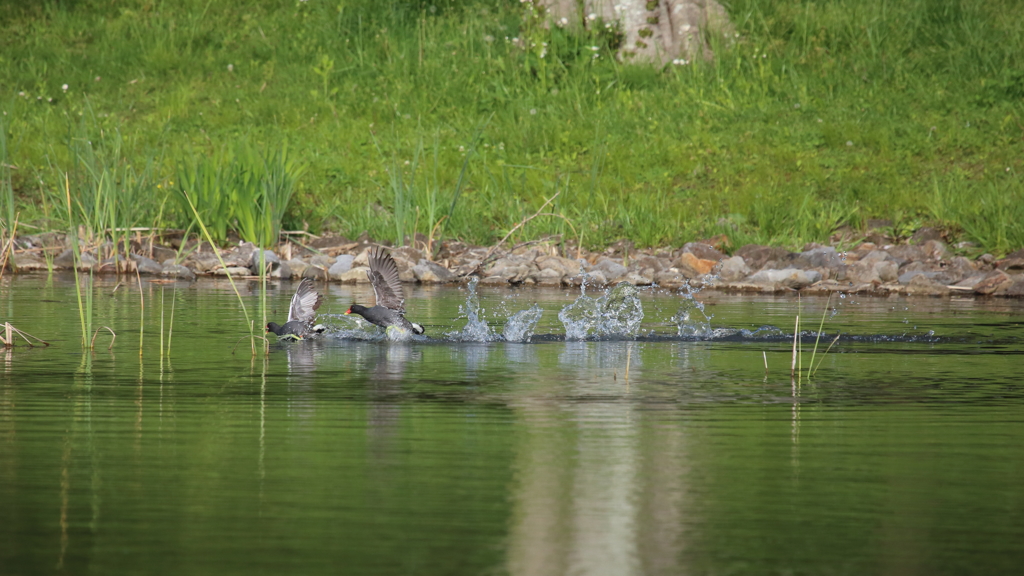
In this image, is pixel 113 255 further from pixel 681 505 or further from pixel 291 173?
pixel 681 505

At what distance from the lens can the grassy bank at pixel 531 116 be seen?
1595 centimetres

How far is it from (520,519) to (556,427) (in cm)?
167

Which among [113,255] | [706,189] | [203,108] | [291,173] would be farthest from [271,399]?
[203,108]

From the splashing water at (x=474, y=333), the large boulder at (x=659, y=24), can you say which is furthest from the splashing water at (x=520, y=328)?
the large boulder at (x=659, y=24)

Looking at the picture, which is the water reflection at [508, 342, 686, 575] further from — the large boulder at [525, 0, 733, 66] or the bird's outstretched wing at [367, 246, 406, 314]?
the large boulder at [525, 0, 733, 66]

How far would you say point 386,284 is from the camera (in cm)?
1009

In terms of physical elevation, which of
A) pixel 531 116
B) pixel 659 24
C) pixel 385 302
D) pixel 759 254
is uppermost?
pixel 659 24

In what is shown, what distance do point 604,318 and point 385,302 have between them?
5.59ft

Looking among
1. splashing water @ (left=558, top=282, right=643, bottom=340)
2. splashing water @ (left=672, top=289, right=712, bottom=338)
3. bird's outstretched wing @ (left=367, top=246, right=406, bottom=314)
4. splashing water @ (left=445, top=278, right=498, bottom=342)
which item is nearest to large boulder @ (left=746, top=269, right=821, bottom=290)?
splashing water @ (left=672, top=289, right=712, bottom=338)

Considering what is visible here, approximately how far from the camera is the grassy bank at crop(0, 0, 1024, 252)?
52.3 ft

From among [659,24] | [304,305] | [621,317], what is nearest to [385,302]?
[304,305]

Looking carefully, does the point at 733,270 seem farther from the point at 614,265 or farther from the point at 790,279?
the point at 614,265

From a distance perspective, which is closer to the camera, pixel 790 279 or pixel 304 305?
pixel 304 305

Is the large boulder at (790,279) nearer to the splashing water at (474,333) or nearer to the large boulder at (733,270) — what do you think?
the large boulder at (733,270)
